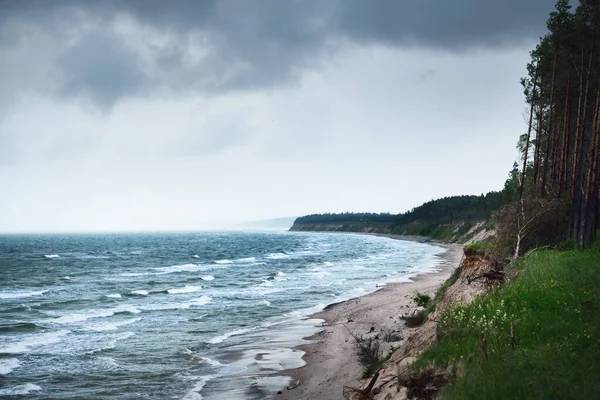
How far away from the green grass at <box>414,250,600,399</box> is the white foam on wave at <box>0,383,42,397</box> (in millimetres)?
13316

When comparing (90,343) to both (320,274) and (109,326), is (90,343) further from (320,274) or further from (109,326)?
(320,274)

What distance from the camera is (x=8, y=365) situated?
1947 cm

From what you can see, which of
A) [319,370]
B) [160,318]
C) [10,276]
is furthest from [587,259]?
[10,276]

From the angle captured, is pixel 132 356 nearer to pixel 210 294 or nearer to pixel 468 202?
pixel 210 294

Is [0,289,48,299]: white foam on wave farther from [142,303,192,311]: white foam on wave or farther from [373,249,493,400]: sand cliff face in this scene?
[373,249,493,400]: sand cliff face

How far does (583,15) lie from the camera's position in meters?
29.9

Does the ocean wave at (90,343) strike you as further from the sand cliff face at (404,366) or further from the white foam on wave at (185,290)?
the white foam on wave at (185,290)

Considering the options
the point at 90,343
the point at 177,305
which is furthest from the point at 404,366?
the point at 177,305

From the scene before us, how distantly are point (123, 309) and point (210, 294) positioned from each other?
27.3 ft

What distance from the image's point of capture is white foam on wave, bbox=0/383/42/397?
52.2 ft

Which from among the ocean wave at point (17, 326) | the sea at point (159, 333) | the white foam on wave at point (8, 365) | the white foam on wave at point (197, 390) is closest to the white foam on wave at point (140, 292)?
the sea at point (159, 333)

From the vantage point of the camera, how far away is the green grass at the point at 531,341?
22.6 ft

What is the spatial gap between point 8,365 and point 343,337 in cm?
1394

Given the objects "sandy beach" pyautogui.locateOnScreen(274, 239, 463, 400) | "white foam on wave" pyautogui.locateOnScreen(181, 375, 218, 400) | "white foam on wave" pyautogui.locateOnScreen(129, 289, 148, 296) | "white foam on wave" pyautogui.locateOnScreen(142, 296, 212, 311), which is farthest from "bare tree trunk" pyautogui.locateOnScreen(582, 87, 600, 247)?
"white foam on wave" pyautogui.locateOnScreen(129, 289, 148, 296)
